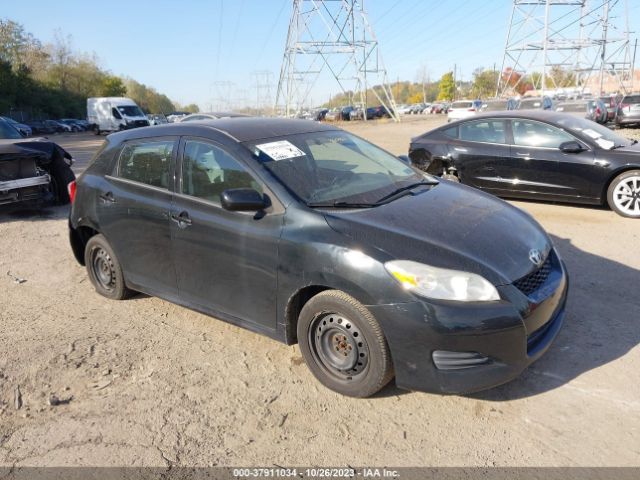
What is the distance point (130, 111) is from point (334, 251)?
36982 mm

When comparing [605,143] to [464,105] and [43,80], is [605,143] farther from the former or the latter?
[43,80]

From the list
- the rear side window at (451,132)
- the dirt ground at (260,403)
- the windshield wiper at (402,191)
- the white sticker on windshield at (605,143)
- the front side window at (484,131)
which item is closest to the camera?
the dirt ground at (260,403)

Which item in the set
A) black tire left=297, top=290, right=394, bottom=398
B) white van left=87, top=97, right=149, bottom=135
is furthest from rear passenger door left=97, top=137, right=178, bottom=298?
white van left=87, top=97, right=149, bottom=135

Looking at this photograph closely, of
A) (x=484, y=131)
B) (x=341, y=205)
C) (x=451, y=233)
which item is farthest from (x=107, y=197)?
(x=484, y=131)

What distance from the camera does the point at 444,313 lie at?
2.71m

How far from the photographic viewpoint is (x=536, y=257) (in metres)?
3.18

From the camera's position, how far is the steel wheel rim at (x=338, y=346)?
299 cm

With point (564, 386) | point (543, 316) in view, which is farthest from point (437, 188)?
point (564, 386)

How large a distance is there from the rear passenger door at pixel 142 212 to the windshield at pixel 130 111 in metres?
34.1

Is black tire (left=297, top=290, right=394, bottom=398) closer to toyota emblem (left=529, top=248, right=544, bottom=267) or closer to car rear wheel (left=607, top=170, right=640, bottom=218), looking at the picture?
toyota emblem (left=529, top=248, right=544, bottom=267)

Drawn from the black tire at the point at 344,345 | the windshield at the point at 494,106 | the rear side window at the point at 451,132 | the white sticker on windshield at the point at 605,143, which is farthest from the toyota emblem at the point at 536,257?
the windshield at the point at 494,106

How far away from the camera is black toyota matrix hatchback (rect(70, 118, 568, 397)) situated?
2779 millimetres

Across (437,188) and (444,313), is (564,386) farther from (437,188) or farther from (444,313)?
(437,188)

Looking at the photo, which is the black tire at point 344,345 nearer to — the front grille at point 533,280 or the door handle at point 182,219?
the front grille at point 533,280
